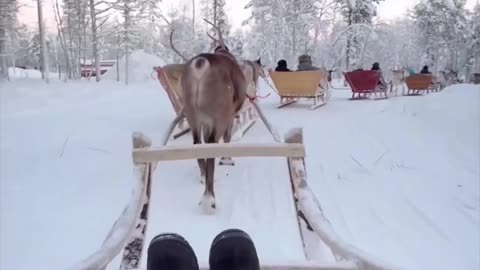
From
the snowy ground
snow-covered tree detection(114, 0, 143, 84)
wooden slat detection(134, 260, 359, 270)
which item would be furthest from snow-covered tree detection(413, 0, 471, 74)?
wooden slat detection(134, 260, 359, 270)

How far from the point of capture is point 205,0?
163 ft

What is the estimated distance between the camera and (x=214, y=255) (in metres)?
1.59

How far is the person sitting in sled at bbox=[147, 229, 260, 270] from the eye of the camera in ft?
5.12

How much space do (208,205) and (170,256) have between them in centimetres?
229

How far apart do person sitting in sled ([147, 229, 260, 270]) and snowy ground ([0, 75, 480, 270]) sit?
0.92 feet

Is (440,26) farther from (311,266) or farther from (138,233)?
(311,266)

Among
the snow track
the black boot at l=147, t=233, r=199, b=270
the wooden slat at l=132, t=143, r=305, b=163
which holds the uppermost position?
the wooden slat at l=132, t=143, r=305, b=163

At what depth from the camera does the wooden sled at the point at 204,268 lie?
1681mm

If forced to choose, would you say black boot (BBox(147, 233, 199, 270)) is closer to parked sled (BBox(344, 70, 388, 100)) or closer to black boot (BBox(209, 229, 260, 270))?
black boot (BBox(209, 229, 260, 270))

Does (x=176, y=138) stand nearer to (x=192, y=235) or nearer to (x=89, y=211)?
(x=89, y=211)

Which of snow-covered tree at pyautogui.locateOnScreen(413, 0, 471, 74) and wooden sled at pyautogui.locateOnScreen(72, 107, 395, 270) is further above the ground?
snow-covered tree at pyautogui.locateOnScreen(413, 0, 471, 74)

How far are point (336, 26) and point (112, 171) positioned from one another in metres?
45.8

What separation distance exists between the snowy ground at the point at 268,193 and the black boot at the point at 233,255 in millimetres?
270

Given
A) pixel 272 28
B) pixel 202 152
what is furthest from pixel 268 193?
pixel 272 28
